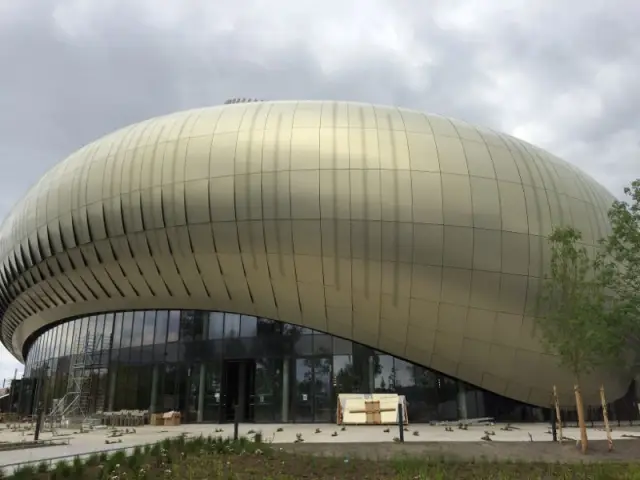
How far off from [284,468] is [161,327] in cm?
2035

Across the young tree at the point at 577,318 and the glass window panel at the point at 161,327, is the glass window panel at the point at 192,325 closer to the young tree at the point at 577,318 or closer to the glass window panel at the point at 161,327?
the glass window panel at the point at 161,327

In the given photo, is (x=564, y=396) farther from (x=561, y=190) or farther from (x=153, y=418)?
(x=153, y=418)

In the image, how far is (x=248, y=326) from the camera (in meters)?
26.6

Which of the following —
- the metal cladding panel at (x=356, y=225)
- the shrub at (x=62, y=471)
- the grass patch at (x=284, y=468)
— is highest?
the metal cladding panel at (x=356, y=225)

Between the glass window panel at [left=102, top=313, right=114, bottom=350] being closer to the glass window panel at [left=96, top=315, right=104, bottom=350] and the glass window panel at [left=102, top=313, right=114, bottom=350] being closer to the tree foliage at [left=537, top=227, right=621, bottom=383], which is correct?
the glass window panel at [left=96, top=315, right=104, bottom=350]

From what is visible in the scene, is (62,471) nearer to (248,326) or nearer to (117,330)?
(248,326)

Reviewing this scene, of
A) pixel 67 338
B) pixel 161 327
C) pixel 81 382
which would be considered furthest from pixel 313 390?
pixel 67 338

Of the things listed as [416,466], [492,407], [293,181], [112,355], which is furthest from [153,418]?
[416,466]

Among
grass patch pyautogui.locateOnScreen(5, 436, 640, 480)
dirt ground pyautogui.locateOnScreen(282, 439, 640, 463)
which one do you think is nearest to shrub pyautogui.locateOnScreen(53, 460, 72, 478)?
grass patch pyautogui.locateOnScreen(5, 436, 640, 480)

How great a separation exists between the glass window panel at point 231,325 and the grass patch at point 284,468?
48.7ft

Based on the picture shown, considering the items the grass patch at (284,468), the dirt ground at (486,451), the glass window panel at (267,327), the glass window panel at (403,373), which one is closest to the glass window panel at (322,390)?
the glass window panel at (267,327)

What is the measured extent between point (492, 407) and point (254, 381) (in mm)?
11870

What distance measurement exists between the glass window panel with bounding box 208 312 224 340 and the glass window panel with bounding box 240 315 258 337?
1.20m

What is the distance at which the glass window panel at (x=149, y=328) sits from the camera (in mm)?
28953
